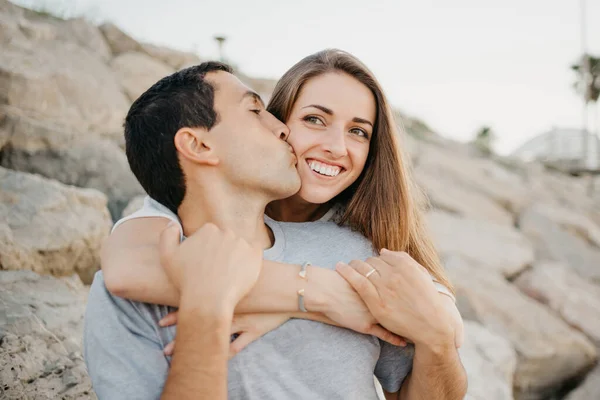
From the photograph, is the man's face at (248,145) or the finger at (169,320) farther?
the man's face at (248,145)

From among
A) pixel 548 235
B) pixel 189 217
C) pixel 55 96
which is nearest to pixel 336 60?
pixel 189 217

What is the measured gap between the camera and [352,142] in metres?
2.52

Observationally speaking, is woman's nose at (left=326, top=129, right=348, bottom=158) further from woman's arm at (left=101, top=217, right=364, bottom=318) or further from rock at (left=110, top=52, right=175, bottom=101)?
rock at (left=110, top=52, right=175, bottom=101)

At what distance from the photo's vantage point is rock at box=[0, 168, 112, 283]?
2859 mm

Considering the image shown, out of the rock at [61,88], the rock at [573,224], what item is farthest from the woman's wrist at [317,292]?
the rock at [573,224]

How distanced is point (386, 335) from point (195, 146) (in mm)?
1081

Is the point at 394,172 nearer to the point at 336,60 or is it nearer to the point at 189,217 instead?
the point at 336,60

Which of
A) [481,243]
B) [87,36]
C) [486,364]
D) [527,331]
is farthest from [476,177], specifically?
[87,36]

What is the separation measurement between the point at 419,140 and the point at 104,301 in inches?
493

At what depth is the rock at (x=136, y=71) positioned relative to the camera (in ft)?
21.5

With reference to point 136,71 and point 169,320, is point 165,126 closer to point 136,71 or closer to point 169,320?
point 169,320

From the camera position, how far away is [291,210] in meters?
2.70

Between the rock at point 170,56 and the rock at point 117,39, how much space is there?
31cm

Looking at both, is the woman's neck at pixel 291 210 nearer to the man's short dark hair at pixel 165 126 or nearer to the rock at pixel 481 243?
the man's short dark hair at pixel 165 126
